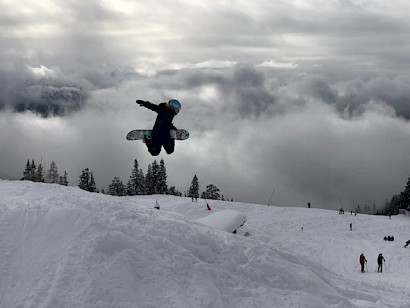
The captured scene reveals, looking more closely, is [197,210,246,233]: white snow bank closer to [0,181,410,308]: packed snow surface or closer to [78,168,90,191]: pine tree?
[0,181,410,308]: packed snow surface

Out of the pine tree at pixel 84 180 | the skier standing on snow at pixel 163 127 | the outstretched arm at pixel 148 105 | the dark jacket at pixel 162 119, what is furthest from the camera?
the pine tree at pixel 84 180

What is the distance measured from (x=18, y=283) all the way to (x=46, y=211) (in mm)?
3720

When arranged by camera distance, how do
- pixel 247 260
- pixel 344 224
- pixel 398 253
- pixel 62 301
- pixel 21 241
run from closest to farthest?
pixel 62 301 < pixel 21 241 < pixel 247 260 < pixel 398 253 < pixel 344 224

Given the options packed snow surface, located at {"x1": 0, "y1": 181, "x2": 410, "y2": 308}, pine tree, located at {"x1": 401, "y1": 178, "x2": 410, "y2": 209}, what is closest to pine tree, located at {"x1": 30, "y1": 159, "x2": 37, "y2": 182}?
pine tree, located at {"x1": 401, "y1": 178, "x2": 410, "y2": 209}

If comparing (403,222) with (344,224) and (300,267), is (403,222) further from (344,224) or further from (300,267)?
(300,267)

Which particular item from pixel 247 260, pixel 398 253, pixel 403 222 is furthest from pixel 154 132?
pixel 403 222

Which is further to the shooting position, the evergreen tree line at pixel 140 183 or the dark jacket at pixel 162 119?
the evergreen tree line at pixel 140 183

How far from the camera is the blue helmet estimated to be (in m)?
23.9

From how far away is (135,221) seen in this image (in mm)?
16516

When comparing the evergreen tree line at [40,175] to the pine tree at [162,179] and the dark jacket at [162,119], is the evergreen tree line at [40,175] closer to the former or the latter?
the pine tree at [162,179]

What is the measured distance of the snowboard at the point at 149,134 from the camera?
25.1 m

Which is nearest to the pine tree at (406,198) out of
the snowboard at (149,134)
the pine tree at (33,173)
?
the snowboard at (149,134)

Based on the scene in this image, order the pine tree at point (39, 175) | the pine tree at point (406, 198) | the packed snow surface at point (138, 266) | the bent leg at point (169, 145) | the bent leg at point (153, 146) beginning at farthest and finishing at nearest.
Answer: the pine tree at point (39, 175)
the pine tree at point (406, 198)
the bent leg at point (153, 146)
the bent leg at point (169, 145)
the packed snow surface at point (138, 266)

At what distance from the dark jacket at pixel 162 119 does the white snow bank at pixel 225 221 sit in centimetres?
498
